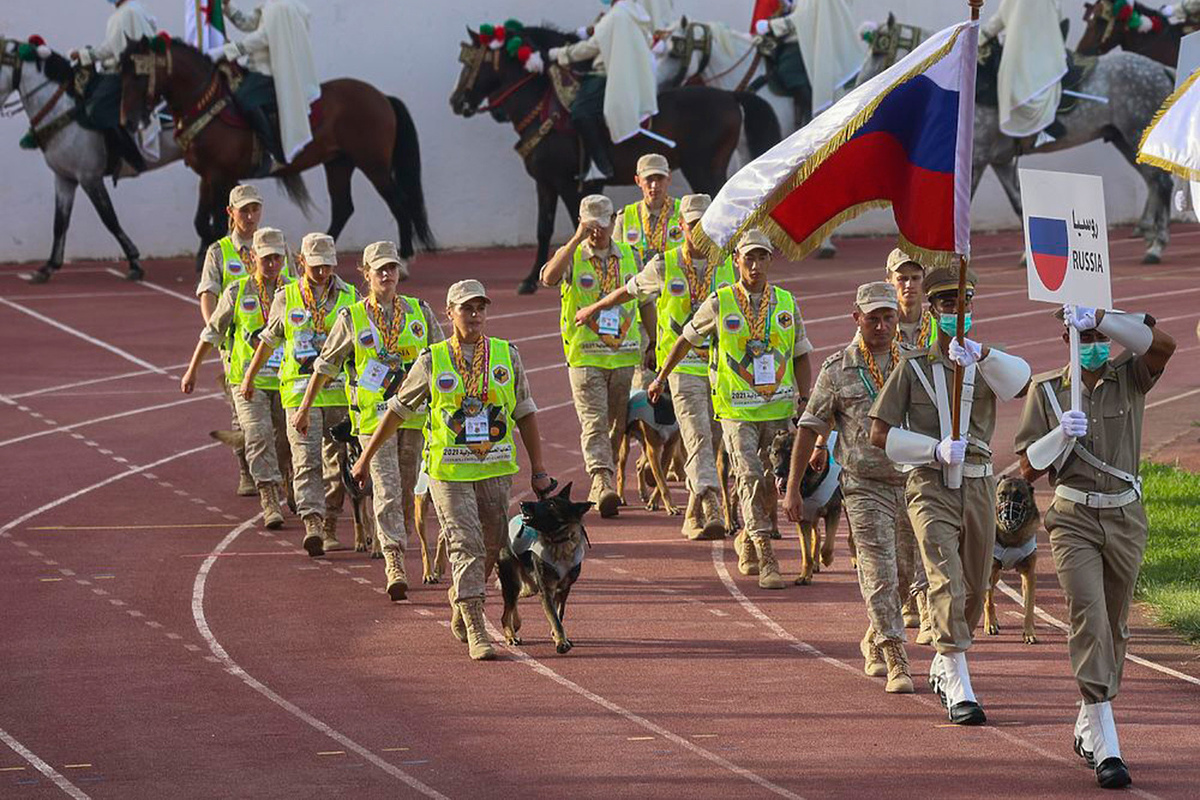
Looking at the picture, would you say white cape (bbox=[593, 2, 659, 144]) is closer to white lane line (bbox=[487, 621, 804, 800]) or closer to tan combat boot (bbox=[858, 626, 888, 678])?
white lane line (bbox=[487, 621, 804, 800])

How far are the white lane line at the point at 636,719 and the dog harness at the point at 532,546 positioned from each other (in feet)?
1.70

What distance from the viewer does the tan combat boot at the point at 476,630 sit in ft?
39.0

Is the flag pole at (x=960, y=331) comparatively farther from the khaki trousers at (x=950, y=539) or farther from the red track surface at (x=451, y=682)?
the red track surface at (x=451, y=682)

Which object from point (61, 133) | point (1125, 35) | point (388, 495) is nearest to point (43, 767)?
point (388, 495)

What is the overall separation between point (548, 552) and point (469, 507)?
0.50 meters

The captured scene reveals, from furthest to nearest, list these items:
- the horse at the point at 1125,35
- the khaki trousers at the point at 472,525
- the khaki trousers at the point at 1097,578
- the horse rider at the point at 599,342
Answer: the horse at the point at 1125,35
the horse rider at the point at 599,342
the khaki trousers at the point at 472,525
the khaki trousers at the point at 1097,578

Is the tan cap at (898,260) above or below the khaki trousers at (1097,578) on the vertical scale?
above

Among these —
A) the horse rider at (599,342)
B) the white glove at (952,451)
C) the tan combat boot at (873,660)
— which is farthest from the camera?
the horse rider at (599,342)

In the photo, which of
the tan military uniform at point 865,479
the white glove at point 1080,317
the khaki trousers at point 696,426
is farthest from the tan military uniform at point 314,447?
the white glove at point 1080,317

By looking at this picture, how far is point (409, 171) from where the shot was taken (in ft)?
96.8

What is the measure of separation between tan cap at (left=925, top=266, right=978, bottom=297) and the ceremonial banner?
317 mm

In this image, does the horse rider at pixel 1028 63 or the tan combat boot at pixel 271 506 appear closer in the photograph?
the tan combat boot at pixel 271 506

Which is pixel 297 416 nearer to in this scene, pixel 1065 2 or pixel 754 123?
pixel 754 123

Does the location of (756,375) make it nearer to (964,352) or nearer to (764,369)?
(764,369)
